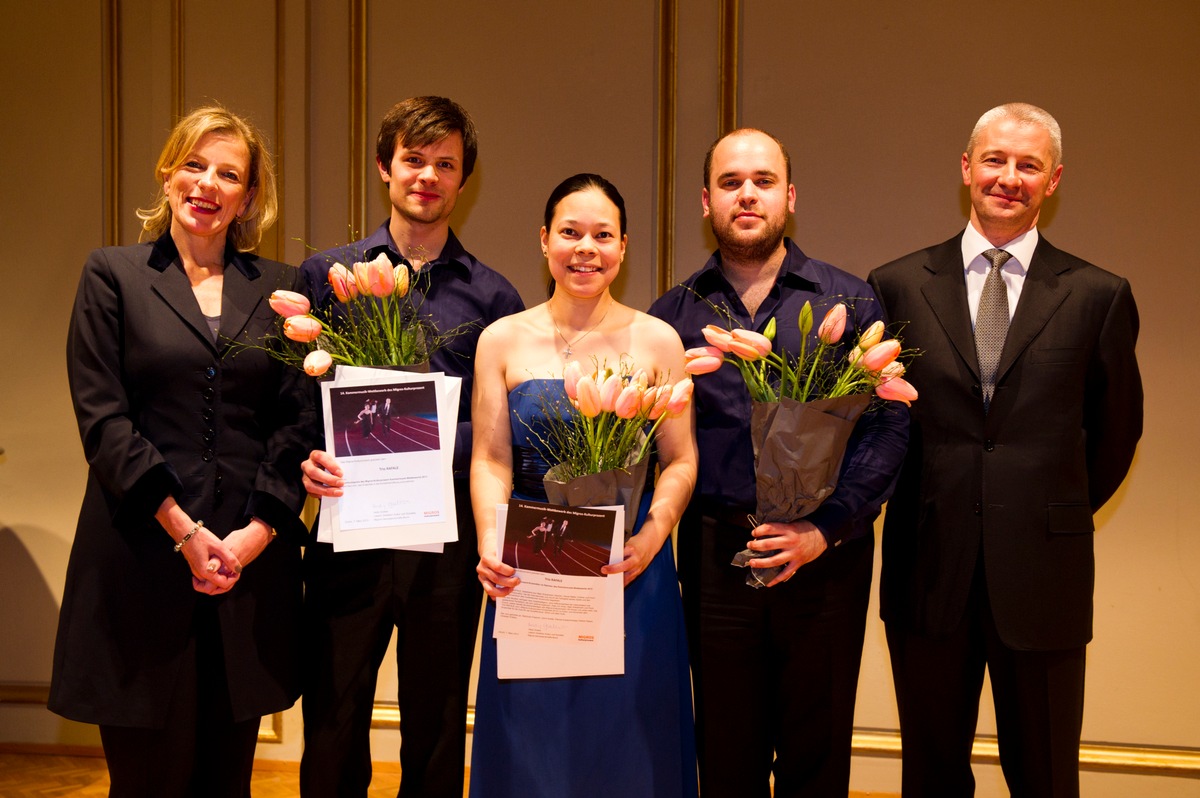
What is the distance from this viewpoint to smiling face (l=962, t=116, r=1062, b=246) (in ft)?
8.62

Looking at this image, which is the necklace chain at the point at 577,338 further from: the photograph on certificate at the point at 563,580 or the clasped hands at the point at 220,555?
the clasped hands at the point at 220,555

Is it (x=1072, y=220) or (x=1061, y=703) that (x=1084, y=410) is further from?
(x=1072, y=220)

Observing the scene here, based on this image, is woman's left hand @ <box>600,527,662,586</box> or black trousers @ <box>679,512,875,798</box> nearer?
woman's left hand @ <box>600,527,662,586</box>

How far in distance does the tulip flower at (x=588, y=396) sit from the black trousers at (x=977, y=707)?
1141mm

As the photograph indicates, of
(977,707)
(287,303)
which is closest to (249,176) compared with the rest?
(287,303)

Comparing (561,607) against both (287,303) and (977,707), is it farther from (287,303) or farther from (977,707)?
(977,707)

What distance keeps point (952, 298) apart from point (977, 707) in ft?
3.48

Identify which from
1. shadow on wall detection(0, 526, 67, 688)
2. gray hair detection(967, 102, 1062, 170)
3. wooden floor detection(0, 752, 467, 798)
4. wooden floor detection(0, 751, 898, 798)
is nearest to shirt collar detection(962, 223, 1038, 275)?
gray hair detection(967, 102, 1062, 170)

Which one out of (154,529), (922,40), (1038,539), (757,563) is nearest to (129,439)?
(154,529)

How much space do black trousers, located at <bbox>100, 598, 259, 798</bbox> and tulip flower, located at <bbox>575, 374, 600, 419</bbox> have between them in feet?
3.44

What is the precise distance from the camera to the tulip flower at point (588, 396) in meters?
2.04

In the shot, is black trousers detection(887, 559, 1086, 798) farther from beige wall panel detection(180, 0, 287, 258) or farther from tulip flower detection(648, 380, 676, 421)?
beige wall panel detection(180, 0, 287, 258)

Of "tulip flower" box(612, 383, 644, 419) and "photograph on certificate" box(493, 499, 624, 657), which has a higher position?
"tulip flower" box(612, 383, 644, 419)

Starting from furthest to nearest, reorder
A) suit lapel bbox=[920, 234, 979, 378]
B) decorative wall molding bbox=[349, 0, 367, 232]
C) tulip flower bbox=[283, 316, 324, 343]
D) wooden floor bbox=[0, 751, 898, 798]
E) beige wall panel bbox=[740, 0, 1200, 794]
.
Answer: decorative wall molding bbox=[349, 0, 367, 232]
wooden floor bbox=[0, 751, 898, 798]
beige wall panel bbox=[740, 0, 1200, 794]
suit lapel bbox=[920, 234, 979, 378]
tulip flower bbox=[283, 316, 324, 343]
